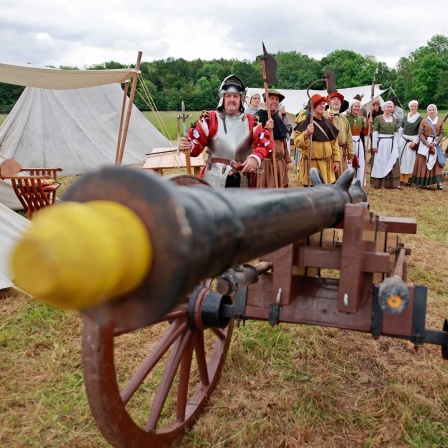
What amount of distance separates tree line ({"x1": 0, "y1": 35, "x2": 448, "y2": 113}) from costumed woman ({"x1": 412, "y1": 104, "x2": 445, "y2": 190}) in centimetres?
1676

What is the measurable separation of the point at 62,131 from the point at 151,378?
32.9ft

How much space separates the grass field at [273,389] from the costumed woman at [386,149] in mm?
6637

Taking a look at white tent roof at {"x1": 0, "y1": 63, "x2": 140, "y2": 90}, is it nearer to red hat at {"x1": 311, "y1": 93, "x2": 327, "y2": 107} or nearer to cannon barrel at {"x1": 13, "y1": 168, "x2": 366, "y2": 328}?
red hat at {"x1": 311, "y1": 93, "x2": 327, "y2": 107}

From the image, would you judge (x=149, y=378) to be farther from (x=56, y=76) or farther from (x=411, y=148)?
(x=411, y=148)

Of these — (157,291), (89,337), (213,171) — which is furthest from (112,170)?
(213,171)

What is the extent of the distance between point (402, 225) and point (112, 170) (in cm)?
236

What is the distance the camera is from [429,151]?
32.4 feet

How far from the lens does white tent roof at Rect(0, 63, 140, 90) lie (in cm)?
632

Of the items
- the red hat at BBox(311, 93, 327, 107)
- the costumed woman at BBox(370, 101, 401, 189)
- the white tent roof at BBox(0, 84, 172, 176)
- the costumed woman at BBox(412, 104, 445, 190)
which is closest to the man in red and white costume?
the red hat at BBox(311, 93, 327, 107)

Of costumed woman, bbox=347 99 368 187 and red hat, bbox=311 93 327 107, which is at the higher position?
red hat, bbox=311 93 327 107

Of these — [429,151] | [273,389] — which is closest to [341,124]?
[429,151]

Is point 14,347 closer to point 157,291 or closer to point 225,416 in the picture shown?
point 225,416

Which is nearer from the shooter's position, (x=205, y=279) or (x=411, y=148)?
(x=205, y=279)

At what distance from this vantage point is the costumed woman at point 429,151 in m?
9.82
